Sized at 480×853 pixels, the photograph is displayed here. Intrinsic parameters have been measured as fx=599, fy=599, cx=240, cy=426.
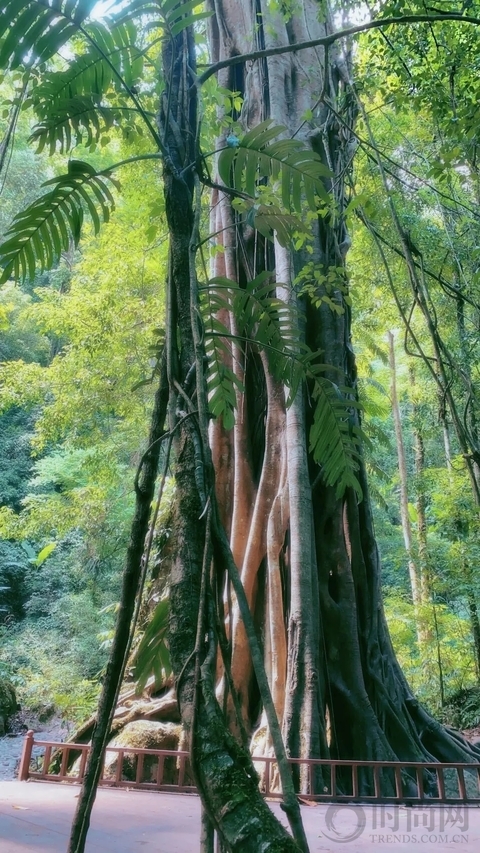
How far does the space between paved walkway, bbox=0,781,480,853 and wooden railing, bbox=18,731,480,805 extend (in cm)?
10

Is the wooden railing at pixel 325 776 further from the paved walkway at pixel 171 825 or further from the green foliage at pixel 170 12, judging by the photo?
the green foliage at pixel 170 12

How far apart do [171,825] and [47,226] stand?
2456 mm

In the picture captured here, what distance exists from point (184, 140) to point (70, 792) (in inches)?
133

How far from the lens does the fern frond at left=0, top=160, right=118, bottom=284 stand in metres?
1.47

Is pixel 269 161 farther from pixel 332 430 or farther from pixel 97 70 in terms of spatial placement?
pixel 332 430

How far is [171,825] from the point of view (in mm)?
2568

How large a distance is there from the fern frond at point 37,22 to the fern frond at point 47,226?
269 millimetres

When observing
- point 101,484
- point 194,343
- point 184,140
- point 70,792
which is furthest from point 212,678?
point 101,484

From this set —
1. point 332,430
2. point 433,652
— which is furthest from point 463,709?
point 332,430

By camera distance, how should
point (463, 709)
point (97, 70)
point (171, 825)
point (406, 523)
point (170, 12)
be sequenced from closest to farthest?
point (170, 12) → point (97, 70) → point (171, 825) → point (463, 709) → point (406, 523)

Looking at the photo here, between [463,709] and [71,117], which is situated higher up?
[71,117]

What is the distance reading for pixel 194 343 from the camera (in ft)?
3.76

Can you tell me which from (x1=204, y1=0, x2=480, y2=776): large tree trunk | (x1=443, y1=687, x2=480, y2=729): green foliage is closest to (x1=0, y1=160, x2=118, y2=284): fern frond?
(x1=204, y1=0, x2=480, y2=776): large tree trunk

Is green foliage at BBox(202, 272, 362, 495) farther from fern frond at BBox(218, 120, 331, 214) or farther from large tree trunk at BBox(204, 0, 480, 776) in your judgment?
large tree trunk at BBox(204, 0, 480, 776)
